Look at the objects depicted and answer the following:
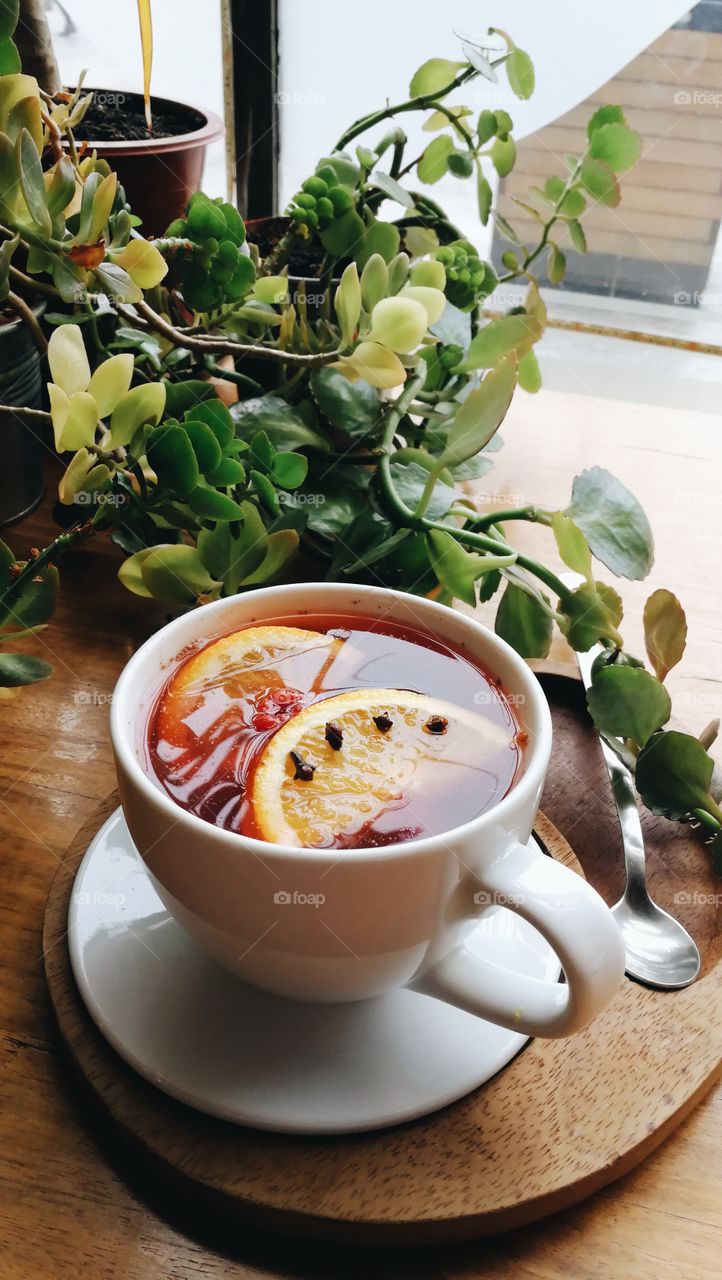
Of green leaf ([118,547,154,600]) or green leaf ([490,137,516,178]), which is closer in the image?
green leaf ([118,547,154,600])

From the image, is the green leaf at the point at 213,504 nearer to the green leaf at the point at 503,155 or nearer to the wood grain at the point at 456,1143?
the wood grain at the point at 456,1143

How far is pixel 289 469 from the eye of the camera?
66 centimetres

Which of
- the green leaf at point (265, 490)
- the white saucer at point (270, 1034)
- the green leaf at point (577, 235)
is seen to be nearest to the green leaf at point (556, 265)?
the green leaf at point (577, 235)

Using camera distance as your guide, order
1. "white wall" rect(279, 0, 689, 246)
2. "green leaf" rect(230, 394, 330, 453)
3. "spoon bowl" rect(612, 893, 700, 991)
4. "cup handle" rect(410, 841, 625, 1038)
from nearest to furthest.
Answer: "cup handle" rect(410, 841, 625, 1038), "spoon bowl" rect(612, 893, 700, 991), "green leaf" rect(230, 394, 330, 453), "white wall" rect(279, 0, 689, 246)

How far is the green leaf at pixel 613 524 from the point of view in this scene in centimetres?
63

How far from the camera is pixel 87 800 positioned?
1.96 ft

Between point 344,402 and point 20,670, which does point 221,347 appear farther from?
point 20,670

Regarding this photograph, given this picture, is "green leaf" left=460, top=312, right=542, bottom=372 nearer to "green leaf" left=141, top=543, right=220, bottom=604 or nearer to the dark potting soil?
"green leaf" left=141, top=543, right=220, bottom=604

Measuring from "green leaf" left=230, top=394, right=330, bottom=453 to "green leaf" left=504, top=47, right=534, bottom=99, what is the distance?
0.34 meters

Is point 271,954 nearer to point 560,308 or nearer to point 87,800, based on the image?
point 87,800

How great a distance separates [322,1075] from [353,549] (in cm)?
33

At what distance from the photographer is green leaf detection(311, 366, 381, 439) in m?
0.70

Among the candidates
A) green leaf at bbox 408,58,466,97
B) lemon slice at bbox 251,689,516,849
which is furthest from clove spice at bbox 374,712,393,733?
green leaf at bbox 408,58,466,97

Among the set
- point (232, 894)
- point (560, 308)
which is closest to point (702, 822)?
point (232, 894)
